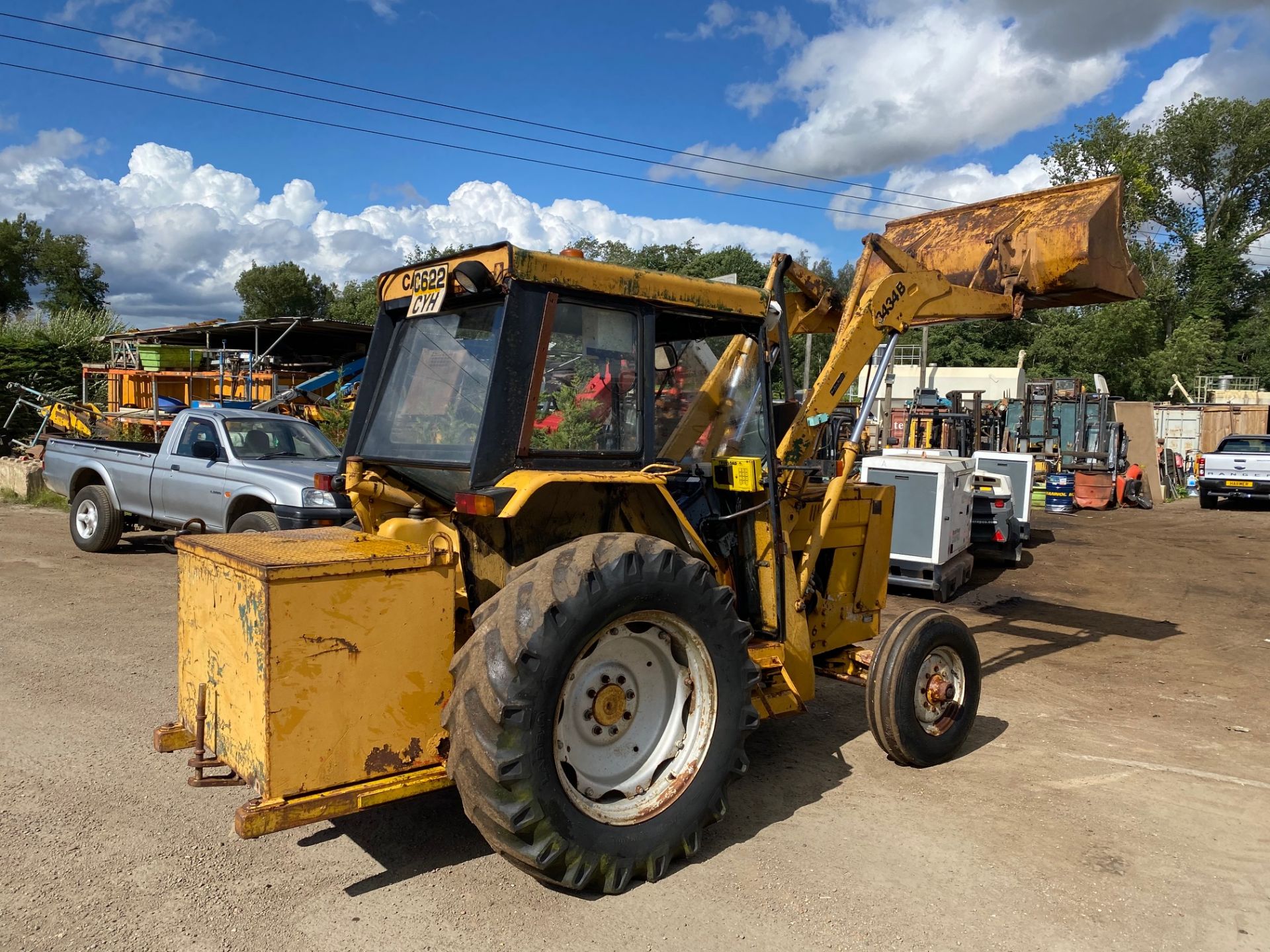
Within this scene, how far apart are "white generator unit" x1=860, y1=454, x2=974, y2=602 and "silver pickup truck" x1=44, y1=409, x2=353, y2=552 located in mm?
6112

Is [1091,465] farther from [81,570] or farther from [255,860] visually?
[255,860]

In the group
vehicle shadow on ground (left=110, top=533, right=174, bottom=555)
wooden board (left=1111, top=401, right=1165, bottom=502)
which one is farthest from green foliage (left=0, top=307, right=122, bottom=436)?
wooden board (left=1111, top=401, right=1165, bottom=502)

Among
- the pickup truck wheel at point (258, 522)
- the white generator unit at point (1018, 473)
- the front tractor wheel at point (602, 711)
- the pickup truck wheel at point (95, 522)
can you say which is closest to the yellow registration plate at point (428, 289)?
the front tractor wheel at point (602, 711)

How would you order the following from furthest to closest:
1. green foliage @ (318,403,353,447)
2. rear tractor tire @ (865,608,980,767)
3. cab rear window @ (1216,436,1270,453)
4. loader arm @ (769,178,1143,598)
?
cab rear window @ (1216,436,1270,453) → green foliage @ (318,403,353,447) → loader arm @ (769,178,1143,598) → rear tractor tire @ (865,608,980,767)

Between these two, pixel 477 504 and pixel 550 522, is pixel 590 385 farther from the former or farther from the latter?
pixel 477 504

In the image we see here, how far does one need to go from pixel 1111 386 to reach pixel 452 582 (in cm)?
4340

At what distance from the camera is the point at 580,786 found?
3721mm

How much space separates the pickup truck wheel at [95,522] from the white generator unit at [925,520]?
9.08 meters

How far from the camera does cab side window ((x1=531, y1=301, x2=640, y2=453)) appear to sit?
3.95 meters

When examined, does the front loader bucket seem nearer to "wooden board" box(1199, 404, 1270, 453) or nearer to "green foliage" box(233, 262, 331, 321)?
"wooden board" box(1199, 404, 1270, 453)

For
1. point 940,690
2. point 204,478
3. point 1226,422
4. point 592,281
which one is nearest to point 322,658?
point 592,281

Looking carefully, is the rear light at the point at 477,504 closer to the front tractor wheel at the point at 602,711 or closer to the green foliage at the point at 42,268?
A: the front tractor wheel at the point at 602,711

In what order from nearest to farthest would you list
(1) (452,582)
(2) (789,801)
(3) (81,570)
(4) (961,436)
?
(1) (452,582), (2) (789,801), (3) (81,570), (4) (961,436)

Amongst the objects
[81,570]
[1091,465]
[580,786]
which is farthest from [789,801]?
[1091,465]
